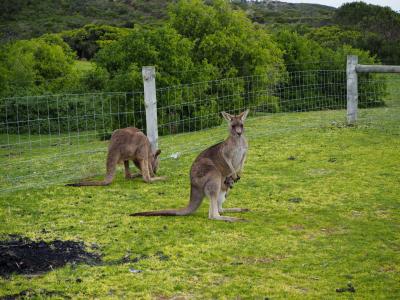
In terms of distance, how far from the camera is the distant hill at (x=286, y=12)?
4038cm

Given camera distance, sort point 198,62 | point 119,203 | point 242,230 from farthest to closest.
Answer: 1. point 198,62
2. point 119,203
3. point 242,230

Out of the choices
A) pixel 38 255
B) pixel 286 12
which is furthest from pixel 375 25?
pixel 38 255

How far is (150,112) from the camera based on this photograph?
9188 mm

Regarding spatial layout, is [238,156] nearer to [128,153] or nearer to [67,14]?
[128,153]

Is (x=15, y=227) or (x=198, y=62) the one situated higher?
(x=198, y=62)

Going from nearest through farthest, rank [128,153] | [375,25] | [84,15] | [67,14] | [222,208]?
1. [222,208]
2. [128,153]
3. [375,25]
4. [84,15]
5. [67,14]

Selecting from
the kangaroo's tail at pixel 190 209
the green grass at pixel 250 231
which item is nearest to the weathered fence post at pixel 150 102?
the green grass at pixel 250 231

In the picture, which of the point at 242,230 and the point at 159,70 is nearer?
the point at 242,230

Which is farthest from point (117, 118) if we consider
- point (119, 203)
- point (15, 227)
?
point (15, 227)

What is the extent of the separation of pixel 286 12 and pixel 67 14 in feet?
56.2

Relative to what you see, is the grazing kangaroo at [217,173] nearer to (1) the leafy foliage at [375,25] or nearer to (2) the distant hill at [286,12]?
(1) the leafy foliage at [375,25]

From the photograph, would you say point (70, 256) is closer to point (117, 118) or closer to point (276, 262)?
point (276, 262)

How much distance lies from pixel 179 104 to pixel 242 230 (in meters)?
6.05

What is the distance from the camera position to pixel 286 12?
156ft
